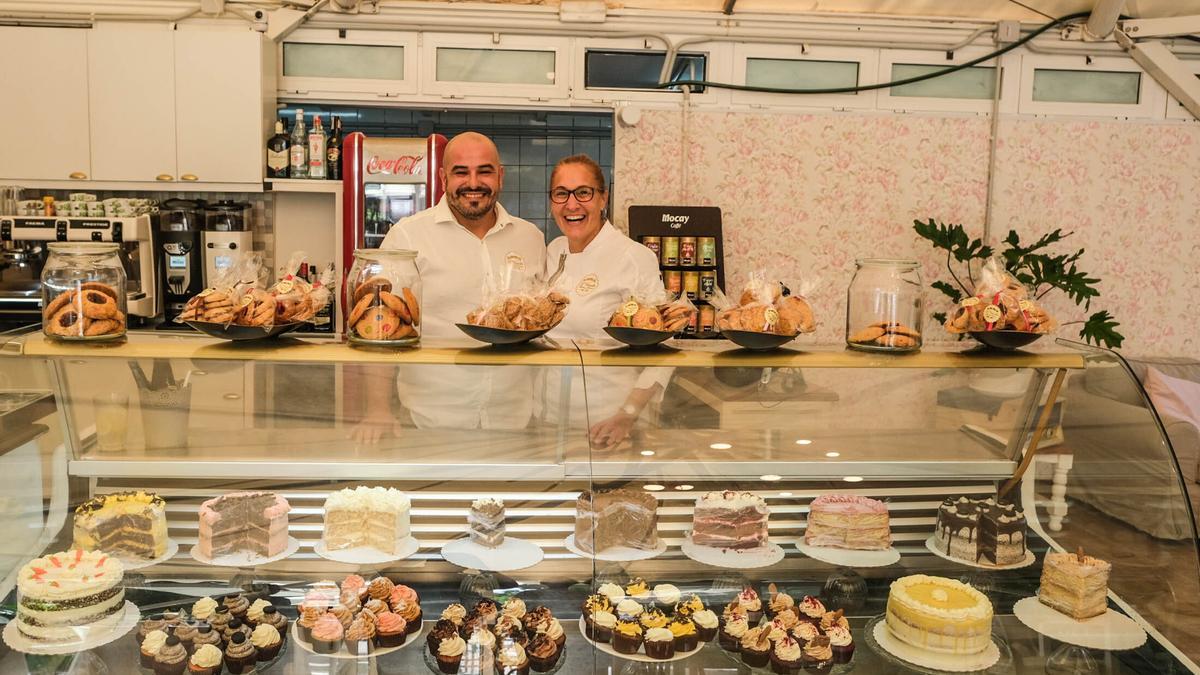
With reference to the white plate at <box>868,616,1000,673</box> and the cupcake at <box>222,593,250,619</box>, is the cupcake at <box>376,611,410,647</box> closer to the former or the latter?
the cupcake at <box>222,593,250,619</box>

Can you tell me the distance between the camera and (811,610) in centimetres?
220

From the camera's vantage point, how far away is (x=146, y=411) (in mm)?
2209

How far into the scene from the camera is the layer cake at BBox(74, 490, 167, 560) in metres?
2.18

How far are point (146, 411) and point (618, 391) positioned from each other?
3.53 ft

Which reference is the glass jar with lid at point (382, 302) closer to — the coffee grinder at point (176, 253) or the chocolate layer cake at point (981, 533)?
the chocolate layer cake at point (981, 533)

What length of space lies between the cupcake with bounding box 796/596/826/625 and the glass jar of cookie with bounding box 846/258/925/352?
0.60 metres

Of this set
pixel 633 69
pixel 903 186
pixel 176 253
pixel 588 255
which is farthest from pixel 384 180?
pixel 903 186

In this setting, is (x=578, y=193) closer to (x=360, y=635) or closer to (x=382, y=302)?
(x=382, y=302)

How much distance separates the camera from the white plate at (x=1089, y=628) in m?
2.14

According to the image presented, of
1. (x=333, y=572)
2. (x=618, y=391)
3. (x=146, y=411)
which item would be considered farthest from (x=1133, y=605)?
(x=146, y=411)

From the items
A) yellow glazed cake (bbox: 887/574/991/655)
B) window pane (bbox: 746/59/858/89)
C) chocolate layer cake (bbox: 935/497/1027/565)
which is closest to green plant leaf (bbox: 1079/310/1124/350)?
window pane (bbox: 746/59/858/89)

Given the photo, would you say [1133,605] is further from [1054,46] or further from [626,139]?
[1054,46]

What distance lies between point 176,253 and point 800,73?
3805mm

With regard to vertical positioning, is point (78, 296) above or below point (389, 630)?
above
